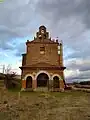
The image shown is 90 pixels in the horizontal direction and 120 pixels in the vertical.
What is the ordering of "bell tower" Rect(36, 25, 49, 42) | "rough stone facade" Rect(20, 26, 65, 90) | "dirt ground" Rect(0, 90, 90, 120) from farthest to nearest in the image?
"bell tower" Rect(36, 25, 49, 42), "rough stone facade" Rect(20, 26, 65, 90), "dirt ground" Rect(0, 90, 90, 120)

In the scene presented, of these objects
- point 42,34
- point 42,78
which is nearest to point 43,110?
point 42,78

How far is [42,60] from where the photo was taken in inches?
1587

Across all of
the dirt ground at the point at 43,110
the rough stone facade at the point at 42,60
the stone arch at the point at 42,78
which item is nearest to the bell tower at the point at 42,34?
the rough stone facade at the point at 42,60

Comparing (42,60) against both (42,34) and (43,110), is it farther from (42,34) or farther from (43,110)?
(43,110)

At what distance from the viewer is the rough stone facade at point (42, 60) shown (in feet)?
127

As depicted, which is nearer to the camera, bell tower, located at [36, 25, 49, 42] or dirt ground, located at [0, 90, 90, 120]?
dirt ground, located at [0, 90, 90, 120]

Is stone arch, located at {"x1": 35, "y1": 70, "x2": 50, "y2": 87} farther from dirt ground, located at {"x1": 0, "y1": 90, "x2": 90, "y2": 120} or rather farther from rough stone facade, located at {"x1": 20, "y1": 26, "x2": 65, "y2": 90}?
dirt ground, located at {"x1": 0, "y1": 90, "x2": 90, "y2": 120}

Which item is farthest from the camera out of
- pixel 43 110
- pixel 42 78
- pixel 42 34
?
pixel 42 34

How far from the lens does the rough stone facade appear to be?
38719mm

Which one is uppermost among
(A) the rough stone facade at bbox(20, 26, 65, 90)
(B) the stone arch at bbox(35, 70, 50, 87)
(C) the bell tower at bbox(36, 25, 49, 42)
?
(C) the bell tower at bbox(36, 25, 49, 42)

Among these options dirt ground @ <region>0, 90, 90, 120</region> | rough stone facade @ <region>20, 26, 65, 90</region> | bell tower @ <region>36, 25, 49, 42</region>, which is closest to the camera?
dirt ground @ <region>0, 90, 90, 120</region>

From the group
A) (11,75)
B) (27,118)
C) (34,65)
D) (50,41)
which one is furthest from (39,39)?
(27,118)

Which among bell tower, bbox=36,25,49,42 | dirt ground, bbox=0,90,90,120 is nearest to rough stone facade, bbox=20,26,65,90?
bell tower, bbox=36,25,49,42

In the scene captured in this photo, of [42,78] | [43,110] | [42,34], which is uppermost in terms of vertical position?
[42,34]
